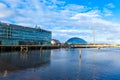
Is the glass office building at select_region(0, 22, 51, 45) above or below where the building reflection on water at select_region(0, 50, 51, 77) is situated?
above

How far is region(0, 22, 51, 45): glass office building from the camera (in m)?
116

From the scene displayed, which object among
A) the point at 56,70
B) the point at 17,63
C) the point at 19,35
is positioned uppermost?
Result: the point at 19,35

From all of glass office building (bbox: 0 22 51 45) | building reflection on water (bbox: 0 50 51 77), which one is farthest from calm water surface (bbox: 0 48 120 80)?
glass office building (bbox: 0 22 51 45)

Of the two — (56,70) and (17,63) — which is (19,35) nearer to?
(17,63)

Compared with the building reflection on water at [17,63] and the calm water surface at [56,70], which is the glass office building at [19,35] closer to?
the building reflection on water at [17,63]

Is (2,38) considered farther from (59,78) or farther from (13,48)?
(59,78)

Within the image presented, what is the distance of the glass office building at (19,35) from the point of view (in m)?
116

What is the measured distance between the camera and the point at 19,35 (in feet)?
431

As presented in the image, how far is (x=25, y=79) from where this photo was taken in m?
28.1

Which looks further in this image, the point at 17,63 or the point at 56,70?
the point at 17,63

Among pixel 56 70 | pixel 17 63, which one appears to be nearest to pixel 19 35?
pixel 17 63

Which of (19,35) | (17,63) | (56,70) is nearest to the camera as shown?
(56,70)

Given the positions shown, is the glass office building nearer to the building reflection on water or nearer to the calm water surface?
the building reflection on water

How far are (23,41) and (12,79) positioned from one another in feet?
363
